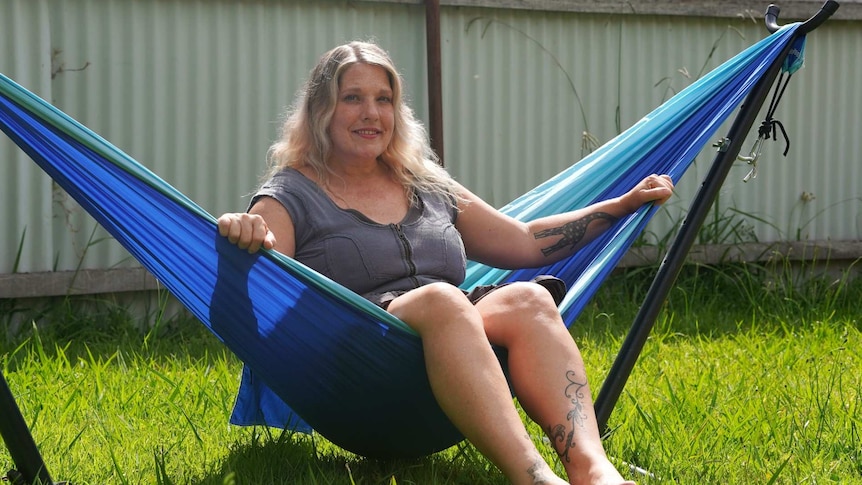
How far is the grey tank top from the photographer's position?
7.43ft

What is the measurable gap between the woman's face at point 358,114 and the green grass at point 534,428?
2.14 ft

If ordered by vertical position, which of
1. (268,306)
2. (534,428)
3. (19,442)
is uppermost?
(268,306)

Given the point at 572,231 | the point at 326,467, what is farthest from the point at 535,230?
the point at 326,467

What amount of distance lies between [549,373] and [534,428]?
0.64m

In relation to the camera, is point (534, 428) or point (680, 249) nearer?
point (680, 249)

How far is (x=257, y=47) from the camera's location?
3.91m

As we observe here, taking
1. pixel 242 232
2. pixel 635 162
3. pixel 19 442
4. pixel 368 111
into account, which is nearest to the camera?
pixel 242 232

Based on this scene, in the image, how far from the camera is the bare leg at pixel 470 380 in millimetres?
1876

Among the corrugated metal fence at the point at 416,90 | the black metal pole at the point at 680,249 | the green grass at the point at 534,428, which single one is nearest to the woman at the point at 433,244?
the black metal pole at the point at 680,249

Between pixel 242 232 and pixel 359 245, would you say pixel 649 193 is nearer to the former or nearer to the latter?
pixel 359 245

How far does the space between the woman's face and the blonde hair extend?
0.05 feet

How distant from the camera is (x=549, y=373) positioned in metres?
1.99

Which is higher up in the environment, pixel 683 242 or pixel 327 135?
pixel 327 135

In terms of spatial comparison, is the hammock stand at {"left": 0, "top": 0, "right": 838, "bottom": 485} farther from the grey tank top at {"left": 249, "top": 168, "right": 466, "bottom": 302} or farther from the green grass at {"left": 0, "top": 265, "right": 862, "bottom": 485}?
the grey tank top at {"left": 249, "top": 168, "right": 466, "bottom": 302}
